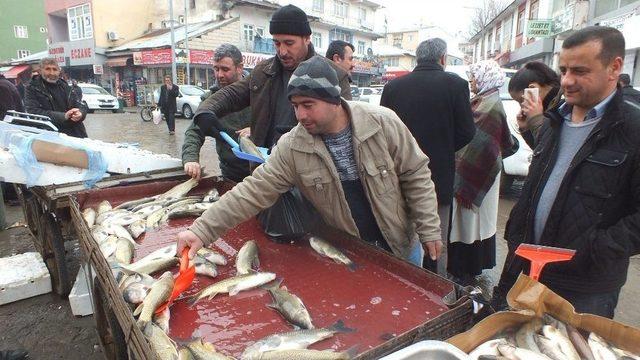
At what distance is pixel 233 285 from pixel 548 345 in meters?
1.39

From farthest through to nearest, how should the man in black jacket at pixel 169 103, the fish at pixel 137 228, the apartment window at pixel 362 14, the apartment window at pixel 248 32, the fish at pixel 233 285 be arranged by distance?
the apartment window at pixel 362 14
the apartment window at pixel 248 32
the man in black jacket at pixel 169 103
the fish at pixel 137 228
the fish at pixel 233 285

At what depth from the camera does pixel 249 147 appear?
3328 millimetres

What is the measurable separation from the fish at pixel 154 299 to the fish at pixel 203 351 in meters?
0.24

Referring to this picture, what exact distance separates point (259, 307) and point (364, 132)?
106 cm

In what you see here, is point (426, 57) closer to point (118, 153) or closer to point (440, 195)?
point (440, 195)

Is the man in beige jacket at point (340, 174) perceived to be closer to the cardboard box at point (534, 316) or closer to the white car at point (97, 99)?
the cardboard box at point (534, 316)

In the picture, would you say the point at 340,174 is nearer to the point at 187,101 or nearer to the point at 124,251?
the point at 124,251

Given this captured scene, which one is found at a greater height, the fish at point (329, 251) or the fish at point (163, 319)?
the fish at point (329, 251)

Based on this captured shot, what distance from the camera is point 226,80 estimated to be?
177 inches

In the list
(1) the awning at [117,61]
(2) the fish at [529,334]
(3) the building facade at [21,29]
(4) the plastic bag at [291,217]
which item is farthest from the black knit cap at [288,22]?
(3) the building facade at [21,29]

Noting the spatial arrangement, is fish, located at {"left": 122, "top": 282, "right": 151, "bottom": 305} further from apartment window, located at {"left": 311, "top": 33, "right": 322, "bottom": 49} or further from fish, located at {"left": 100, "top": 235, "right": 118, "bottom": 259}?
apartment window, located at {"left": 311, "top": 33, "right": 322, "bottom": 49}

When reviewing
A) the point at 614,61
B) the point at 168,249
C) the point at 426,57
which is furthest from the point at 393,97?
the point at 168,249

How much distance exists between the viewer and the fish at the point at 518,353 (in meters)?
1.34

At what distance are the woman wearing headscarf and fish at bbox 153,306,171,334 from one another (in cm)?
279
